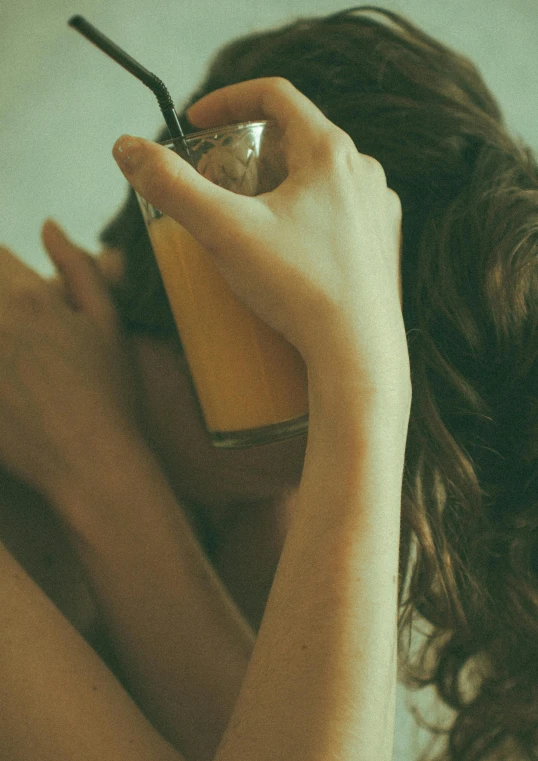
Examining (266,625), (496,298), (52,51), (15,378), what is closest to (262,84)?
(496,298)

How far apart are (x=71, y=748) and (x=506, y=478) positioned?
71cm

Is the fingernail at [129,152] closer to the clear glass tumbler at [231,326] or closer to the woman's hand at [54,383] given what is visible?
the clear glass tumbler at [231,326]

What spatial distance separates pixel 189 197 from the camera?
0.62m

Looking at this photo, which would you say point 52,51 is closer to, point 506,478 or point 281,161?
point 281,161

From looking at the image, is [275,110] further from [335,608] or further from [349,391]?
[335,608]

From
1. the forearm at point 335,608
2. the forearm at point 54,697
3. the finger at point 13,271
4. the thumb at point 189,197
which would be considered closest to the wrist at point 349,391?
the forearm at point 335,608

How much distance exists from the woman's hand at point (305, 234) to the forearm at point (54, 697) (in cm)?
43

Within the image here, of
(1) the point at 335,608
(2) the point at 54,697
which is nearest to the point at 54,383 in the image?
(2) the point at 54,697

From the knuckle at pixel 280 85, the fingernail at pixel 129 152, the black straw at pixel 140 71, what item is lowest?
the knuckle at pixel 280 85

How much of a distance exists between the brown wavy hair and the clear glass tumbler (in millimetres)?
220

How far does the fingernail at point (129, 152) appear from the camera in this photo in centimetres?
64

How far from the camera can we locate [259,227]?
632mm

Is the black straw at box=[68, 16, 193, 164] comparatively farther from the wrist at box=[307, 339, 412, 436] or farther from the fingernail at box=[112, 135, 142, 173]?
the wrist at box=[307, 339, 412, 436]

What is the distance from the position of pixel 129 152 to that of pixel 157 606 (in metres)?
0.63
